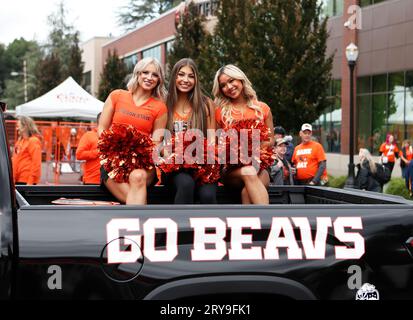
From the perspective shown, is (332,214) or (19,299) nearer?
(19,299)

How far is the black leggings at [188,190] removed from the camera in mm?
4301

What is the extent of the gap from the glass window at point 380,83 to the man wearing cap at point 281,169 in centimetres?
1700

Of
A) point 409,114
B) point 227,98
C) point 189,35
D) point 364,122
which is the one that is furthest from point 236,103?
point 364,122

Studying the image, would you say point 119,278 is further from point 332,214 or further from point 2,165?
point 332,214

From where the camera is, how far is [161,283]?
3.01 meters

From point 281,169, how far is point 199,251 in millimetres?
6204

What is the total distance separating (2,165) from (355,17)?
25648mm

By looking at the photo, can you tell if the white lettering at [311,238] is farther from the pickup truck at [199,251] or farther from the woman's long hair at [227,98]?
the woman's long hair at [227,98]

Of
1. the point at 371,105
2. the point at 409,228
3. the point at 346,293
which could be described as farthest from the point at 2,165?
the point at 371,105

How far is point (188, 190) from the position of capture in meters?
4.30

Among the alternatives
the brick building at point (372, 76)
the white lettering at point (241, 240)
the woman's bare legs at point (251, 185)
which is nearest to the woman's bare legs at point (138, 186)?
the woman's bare legs at point (251, 185)

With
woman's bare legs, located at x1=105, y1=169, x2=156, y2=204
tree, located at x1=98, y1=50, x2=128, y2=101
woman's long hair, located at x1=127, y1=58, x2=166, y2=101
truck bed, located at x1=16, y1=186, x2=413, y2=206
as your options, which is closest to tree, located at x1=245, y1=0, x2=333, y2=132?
woman's long hair, located at x1=127, y1=58, x2=166, y2=101

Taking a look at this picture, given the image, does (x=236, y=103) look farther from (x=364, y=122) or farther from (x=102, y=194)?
(x=364, y=122)

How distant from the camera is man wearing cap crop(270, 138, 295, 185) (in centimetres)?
905
